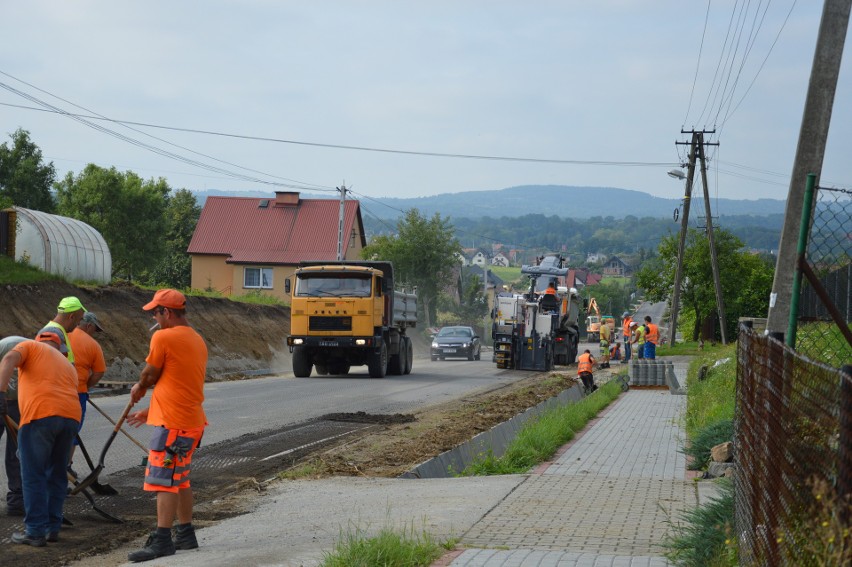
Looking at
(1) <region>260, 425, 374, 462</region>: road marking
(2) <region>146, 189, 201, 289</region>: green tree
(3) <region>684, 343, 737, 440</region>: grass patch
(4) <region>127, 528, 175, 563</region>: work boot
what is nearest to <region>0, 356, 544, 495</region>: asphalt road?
(1) <region>260, 425, 374, 462</region>: road marking

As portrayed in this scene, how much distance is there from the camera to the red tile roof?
6925cm

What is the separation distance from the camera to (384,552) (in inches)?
262

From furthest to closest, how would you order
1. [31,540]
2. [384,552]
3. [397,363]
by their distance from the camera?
1. [397,363]
2. [31,540]
3. [384,552]

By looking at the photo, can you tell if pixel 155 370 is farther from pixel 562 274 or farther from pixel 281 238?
pixel 281 238

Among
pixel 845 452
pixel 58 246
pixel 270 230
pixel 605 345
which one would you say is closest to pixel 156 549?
pixel 845 452

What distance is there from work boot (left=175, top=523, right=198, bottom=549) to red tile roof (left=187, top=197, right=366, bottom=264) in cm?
6020

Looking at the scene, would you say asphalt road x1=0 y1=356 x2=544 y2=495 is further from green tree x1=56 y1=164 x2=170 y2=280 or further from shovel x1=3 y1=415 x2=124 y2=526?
green tree x1=56 y1=164 x2=170 y2=280

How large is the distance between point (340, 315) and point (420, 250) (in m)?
49.9

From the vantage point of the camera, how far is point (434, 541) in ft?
24.0

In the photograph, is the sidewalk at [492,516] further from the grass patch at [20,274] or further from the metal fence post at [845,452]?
the grass patch at [20,274]

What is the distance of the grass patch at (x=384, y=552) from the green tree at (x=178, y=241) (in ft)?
201

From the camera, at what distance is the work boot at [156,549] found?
741 cm

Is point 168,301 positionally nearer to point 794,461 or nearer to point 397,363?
point 794,461

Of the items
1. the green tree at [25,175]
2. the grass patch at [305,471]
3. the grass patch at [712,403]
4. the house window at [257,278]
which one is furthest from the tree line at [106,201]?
the grass patch at [305,471]
